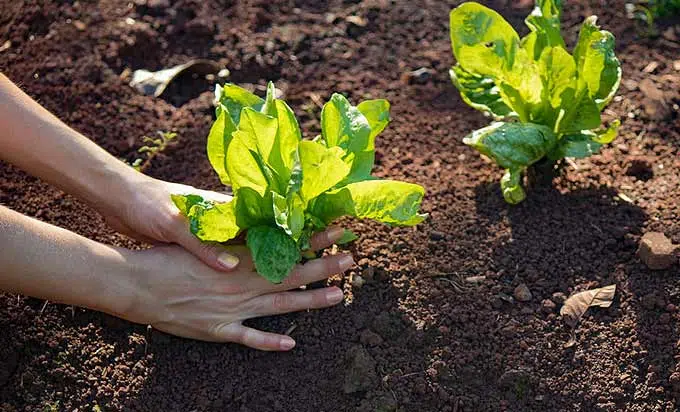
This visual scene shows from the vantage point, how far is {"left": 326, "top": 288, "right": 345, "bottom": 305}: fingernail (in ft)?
7.97

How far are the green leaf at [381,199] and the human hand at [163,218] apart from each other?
1.05 feet

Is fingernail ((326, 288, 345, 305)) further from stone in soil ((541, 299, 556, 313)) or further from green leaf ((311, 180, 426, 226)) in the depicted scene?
stone in soil ((541, 299, 556, 313))

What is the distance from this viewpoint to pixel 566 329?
7.96 ft

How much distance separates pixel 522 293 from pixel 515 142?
42 centimetres

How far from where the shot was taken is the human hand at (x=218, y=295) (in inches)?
93.4

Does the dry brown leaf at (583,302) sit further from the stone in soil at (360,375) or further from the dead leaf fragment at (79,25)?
the dead leaf fragment at (79,25)

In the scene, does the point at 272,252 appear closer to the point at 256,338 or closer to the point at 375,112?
the point at 256,338

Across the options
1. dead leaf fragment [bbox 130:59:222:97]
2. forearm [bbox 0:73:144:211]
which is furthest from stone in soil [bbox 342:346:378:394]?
dead leaf fragment [bbox 130:59:222:97]

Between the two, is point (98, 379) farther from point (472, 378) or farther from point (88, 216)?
point (472, 378)

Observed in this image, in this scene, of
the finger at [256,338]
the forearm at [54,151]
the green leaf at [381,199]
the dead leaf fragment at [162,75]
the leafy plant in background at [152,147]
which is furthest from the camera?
the dead leaf fragment at [162,75]

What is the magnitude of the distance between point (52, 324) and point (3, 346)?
14 centimetres

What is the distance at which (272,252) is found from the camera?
2211mm

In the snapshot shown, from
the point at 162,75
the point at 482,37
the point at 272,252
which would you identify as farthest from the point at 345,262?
the point at 162,75

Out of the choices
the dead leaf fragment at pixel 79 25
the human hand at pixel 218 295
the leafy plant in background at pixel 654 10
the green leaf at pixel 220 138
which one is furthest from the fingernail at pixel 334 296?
the leafy plant in background at pixel 654 10
